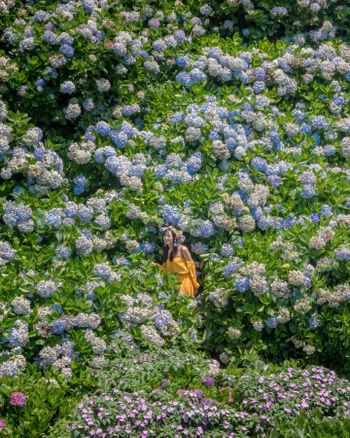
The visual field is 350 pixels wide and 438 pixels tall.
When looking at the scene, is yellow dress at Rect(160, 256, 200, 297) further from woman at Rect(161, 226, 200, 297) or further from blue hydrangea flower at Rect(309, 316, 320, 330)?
blue hydrangea flower at Rect(309, 316, 320, 330)

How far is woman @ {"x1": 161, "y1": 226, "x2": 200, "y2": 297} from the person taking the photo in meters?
6.16

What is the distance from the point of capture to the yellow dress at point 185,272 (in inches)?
242

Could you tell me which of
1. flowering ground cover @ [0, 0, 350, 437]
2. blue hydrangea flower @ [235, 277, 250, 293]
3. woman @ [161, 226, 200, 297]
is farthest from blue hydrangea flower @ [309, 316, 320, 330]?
woman @ [161, 226, 200, 297]

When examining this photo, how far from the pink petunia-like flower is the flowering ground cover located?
46 mm

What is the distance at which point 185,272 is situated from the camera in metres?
6.17

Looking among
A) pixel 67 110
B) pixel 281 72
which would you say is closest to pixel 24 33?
pixel 67 110

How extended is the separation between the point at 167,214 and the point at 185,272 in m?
0.48

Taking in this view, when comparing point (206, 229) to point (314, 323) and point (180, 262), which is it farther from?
point (314, 323)

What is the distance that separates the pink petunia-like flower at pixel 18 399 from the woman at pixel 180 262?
1660mm

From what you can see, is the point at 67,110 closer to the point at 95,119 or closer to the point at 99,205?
the point at 95,119

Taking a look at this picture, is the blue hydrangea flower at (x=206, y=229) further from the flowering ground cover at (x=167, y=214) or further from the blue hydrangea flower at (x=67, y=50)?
the blue hydrangea flower at (x=67, y=50)

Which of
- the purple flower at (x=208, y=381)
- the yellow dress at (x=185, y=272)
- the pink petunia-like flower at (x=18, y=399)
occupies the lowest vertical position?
the yellow dress at (x=185, y=272)

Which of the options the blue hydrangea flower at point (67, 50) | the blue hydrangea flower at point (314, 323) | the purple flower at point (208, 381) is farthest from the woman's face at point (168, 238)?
the blue hydrangea flower at point (67, 50)

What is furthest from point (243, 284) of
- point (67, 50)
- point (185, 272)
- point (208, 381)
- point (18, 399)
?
point (67, 50)
